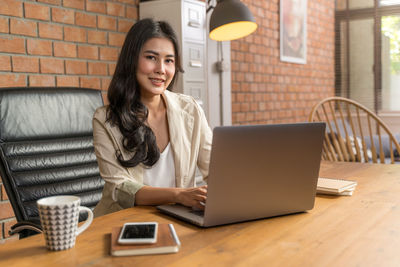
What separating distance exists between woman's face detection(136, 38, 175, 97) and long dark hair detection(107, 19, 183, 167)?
0.02 m

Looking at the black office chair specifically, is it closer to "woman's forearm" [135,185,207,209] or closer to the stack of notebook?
"woman's forearm" [135,185,207,209]

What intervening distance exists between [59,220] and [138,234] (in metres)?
0.15

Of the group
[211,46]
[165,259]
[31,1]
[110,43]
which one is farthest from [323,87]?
[165,259]

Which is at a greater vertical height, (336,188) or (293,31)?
(293,31)

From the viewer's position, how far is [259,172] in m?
0.89

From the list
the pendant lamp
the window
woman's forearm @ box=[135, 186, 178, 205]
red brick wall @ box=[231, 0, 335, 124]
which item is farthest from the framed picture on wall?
woman's forearm @ box=[135, 186, 178, 205]

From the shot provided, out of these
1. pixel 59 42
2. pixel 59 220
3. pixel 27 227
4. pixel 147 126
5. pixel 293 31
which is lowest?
pixel 27 227

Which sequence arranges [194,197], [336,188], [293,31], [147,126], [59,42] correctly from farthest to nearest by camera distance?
[293,31], [59,42], [147,126], [336,188], [194,197]

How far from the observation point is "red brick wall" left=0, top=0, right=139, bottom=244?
1911 mm

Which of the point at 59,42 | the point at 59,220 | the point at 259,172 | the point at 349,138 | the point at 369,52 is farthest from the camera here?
the point at 369,52

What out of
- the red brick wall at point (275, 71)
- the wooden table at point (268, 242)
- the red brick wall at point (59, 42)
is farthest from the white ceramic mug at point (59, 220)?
the red brick wall at point (275, 71)

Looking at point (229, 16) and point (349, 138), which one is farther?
point (349, 138)

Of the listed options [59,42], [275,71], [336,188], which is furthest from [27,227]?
[275,71]

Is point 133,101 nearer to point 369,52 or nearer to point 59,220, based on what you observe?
point 59,220
